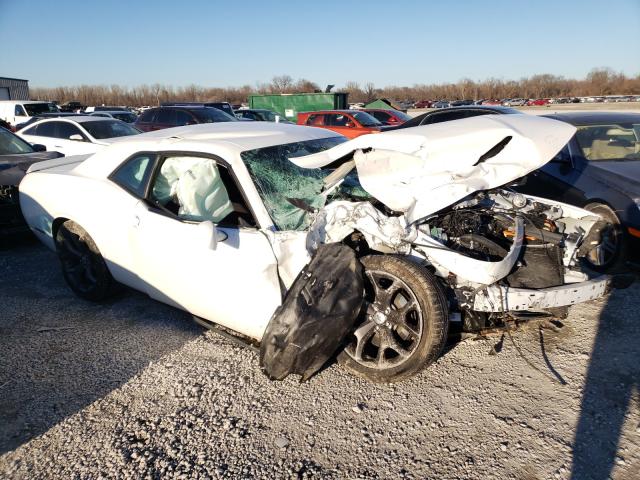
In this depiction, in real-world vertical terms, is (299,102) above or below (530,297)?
above

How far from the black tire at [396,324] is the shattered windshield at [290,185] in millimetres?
614

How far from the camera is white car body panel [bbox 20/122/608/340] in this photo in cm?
289

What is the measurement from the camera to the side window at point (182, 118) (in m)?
12.8

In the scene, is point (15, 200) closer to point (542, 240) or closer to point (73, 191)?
point (73, 191)

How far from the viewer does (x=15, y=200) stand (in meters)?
5.42

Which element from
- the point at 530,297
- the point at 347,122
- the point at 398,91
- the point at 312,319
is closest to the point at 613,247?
the point at 530,297

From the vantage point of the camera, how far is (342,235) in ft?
9.95


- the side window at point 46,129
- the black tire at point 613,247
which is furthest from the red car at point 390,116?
the black tire at point 613,247

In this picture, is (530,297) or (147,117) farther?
(147,117)

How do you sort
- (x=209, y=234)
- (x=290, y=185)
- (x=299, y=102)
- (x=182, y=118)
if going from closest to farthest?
(x=209, y=234) → (x=290, y=185) → (x=182, y=118) → (x=299, y=102)

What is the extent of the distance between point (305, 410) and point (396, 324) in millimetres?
793

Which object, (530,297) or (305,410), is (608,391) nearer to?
(530,297)

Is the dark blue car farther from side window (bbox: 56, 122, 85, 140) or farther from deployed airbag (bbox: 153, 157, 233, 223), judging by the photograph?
side window (bbox: 56, 122, 85, 140)

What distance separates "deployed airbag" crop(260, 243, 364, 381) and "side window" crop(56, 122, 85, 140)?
9000 mm
